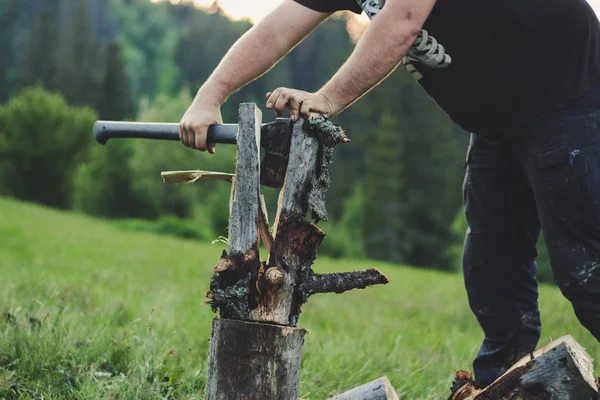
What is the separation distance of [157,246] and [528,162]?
13.1 metres

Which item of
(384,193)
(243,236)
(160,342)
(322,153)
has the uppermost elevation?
(384,193)

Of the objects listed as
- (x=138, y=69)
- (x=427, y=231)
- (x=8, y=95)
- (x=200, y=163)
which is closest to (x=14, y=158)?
(x=200, y=163)

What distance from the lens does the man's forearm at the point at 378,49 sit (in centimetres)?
209

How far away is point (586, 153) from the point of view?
2232 millimetres

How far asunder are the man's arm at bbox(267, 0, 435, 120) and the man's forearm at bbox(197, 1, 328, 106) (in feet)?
1.31

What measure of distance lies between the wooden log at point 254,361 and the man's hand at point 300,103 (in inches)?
28.5

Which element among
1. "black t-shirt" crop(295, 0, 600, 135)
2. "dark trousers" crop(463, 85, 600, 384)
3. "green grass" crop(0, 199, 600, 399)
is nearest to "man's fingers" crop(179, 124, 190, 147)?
"black t-shirt" crop(295, 0, 600, 135)

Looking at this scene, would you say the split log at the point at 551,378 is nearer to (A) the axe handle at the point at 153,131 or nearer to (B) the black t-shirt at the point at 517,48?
(B) the black t-shirt at the point at 517,48

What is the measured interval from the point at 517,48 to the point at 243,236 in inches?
49.5

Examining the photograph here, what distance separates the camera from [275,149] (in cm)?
221

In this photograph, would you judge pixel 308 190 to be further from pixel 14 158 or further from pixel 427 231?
pixel 14 158

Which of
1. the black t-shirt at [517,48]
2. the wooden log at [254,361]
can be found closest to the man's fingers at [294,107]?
the black t-shirt at [517,48]

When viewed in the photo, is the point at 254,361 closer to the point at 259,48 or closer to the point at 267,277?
the point at 267,277

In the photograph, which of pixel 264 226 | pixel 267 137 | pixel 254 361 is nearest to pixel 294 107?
pixel 267 137
